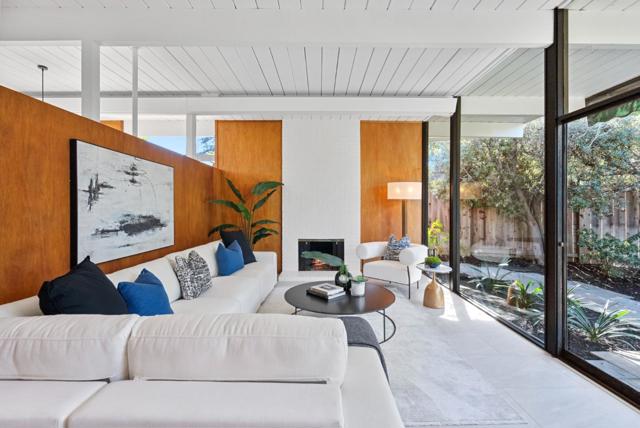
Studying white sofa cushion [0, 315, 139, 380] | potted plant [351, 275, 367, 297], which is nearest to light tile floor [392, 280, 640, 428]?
potted plant [351, 275, 367, 297]

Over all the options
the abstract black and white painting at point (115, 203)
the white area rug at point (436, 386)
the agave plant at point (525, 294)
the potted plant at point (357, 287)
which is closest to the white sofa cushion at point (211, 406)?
the white area rug at point (436, 386)

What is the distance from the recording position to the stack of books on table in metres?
2.60

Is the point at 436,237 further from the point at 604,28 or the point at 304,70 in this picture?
the point at 304,70

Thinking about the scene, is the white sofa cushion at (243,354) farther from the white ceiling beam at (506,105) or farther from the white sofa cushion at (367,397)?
the white ceiling beam at (506,105)

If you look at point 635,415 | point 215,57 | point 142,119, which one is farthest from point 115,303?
point 142,119

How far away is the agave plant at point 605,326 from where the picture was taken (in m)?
1.93

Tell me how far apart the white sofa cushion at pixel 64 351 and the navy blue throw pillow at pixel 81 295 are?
1.19 ft

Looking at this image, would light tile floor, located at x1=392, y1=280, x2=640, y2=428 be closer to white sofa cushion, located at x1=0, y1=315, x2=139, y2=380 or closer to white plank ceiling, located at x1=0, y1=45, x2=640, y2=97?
white sofa cushion, located at x1=0, y1=315, x2=139, y2=380

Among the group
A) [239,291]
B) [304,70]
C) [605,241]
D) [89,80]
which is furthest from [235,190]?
[605,241]

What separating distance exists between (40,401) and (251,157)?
4433 millimetres

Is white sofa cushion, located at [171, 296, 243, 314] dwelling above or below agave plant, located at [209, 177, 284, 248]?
below

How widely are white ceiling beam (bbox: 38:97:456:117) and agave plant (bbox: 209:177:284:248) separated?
1169 mm

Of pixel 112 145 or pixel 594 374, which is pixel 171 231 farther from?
A: pixel 594 374

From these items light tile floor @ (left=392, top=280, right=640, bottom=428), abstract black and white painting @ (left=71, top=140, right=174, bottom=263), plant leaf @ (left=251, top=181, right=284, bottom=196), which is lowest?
light tile floor @ (left=392, top=280, right=640, bottom=428)
